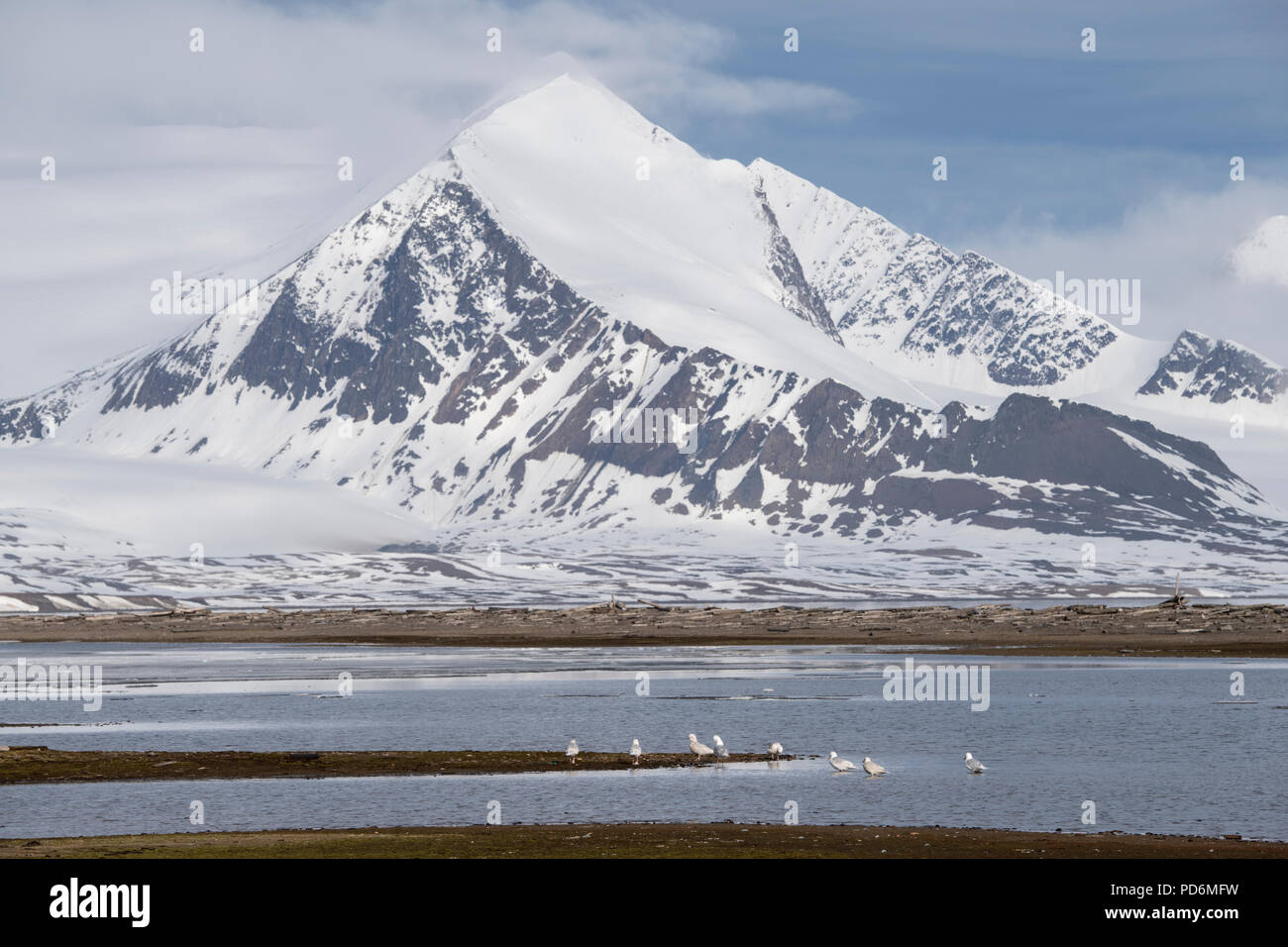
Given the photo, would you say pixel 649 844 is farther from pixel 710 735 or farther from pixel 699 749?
pixel 710 735

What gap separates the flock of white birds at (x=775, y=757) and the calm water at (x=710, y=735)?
636 mm

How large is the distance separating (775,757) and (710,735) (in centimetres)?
1170

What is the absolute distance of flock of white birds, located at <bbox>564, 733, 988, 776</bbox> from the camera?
2215 inches

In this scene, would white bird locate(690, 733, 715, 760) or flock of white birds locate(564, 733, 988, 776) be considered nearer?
flock of white birds locate(564, 733, 988, 776)

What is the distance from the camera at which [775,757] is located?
61.8 meters

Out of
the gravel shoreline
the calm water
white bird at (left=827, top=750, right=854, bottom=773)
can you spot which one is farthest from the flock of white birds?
the gravel shoreline

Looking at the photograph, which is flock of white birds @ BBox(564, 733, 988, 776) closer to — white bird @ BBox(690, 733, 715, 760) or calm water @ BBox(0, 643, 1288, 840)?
white bird @ BBox(690, 733, 715, 760)

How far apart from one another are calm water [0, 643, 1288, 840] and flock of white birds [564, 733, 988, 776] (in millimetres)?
636

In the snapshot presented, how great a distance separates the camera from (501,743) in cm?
6925

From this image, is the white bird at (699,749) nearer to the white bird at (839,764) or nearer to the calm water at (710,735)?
the calm water at (710,735)

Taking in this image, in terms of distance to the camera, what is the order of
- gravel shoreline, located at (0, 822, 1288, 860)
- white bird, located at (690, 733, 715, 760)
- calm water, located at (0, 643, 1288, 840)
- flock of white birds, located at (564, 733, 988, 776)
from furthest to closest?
white bird, located at (690, 733, 715, 760), flock of white birds, located at (564, 733, 988, 776), calm water, located at (0, 643, 1288, 840), gravel shoreline, located at (0, 822, 1288, 860)

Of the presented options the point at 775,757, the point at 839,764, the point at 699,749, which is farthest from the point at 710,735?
the point at 839,764
